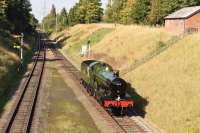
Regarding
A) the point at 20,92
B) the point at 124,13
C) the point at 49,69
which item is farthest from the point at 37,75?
the point at 124,13

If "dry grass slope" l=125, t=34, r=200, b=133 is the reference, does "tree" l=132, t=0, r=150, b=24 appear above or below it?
above

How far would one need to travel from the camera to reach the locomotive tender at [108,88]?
25141 mm

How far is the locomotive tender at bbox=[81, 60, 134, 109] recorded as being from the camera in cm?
2514

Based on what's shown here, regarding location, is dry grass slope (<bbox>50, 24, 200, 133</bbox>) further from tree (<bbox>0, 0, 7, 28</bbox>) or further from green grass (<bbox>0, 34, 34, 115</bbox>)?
tree (<bbox>0, 0, 7, 28</bbox>)

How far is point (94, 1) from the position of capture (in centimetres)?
12175

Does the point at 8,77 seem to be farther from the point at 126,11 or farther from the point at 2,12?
the point at 126,11

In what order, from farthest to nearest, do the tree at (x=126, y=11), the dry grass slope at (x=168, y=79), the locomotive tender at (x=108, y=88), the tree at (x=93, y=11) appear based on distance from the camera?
the tree at (x=93, y=11) → the tree at (x=126, y=11) → the locomotive tender at (x=108, y=88) → the dry grass slope at (x=168, y=79)

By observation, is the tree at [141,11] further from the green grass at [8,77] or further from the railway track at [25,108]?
the railway track at [25,108]

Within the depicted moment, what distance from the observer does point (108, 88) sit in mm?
25422

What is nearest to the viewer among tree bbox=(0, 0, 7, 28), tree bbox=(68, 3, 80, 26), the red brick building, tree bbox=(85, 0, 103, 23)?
the red brick building

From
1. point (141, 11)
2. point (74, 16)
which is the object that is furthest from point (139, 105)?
point (74, 16)

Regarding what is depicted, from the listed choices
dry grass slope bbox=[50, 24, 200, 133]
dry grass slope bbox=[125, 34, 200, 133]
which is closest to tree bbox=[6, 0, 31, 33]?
dry grass slope bbox=[50, 24, 200, 133]

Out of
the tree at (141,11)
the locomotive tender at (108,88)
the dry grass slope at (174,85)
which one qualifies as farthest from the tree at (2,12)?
the locomotive tender at (108,88)

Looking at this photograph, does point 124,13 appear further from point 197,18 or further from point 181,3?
point 197,18
